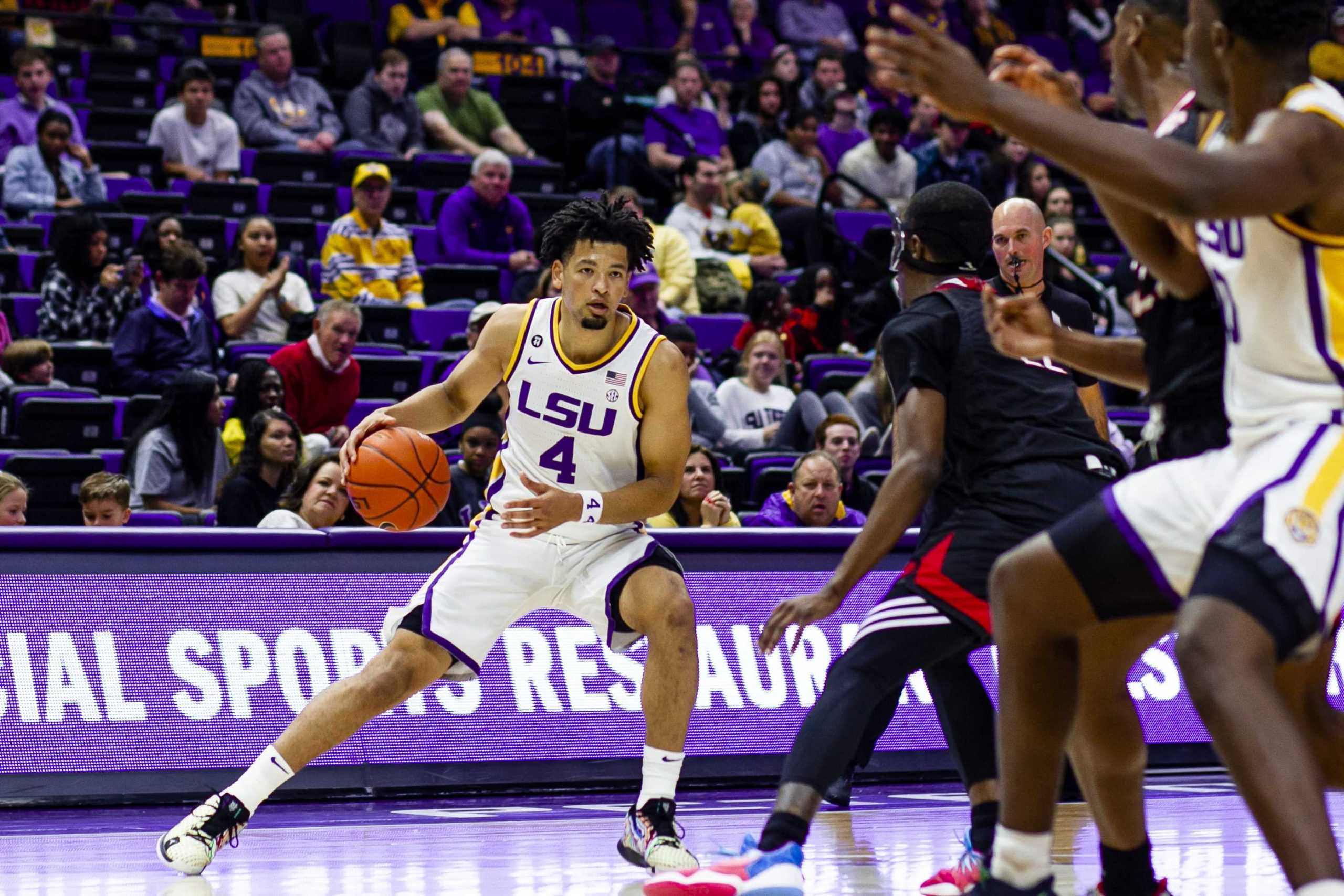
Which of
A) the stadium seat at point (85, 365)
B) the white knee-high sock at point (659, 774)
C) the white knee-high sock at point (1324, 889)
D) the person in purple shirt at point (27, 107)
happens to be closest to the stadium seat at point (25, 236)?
the person in purple shirt at point (27, 107)

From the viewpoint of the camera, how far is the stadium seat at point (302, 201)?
12.9 meters

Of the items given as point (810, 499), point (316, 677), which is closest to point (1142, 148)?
point (316, 677)

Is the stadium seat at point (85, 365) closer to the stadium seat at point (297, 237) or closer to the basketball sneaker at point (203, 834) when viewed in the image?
the stadium seat at point (297, 237)

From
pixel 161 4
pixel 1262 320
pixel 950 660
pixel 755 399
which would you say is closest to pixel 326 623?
pixel 950 660

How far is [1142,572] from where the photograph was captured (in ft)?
11.4

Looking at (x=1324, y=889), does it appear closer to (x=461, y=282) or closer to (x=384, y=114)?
(x=461, y=282)

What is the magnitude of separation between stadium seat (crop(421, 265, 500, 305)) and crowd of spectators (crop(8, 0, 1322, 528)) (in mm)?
127

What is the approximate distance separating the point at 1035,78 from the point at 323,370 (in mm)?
6849

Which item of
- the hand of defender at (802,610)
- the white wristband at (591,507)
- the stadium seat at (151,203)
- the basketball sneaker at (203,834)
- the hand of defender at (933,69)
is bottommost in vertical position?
the basketball sneaker at (203,834)

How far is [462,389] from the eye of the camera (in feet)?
19.9

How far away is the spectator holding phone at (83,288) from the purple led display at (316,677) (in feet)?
13.1

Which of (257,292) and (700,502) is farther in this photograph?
(257,292)

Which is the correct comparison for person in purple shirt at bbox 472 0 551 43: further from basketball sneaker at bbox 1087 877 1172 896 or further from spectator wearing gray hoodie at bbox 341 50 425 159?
basketball sneaker at bbox 1087 877 1172 896

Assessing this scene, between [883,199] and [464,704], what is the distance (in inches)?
318
